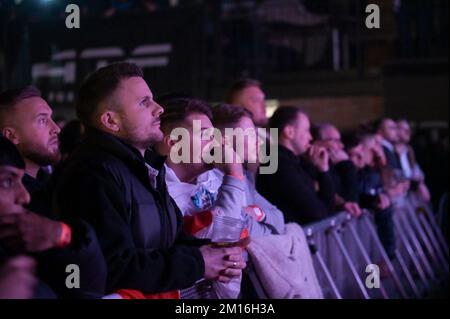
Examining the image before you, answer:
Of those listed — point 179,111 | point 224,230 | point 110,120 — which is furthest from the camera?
point 179,111

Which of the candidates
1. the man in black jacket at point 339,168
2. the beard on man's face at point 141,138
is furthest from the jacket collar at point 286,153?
the beard on man's face at point 141,138

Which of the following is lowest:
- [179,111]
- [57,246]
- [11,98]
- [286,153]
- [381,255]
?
[381,255]

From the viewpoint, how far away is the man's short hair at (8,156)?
283cm

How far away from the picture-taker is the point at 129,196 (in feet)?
11.4

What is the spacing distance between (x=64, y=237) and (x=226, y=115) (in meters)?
2.52

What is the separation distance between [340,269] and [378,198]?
6.63 ft

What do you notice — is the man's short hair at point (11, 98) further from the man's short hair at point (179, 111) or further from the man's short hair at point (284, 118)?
the man's short hair at point (284, 118)

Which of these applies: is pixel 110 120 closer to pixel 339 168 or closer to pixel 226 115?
pixel 226 115

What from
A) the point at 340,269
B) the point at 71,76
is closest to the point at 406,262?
the point at 340,269

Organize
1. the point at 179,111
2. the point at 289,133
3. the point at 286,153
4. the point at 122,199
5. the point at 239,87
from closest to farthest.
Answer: the point at 122,199
the point at 179,111
the point at 286,153
the point at 289,133
the point at 239,87

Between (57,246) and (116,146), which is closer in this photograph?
(57,246)

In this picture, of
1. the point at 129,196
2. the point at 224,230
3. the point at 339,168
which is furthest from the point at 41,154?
the point at 339,168

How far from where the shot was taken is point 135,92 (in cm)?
379
